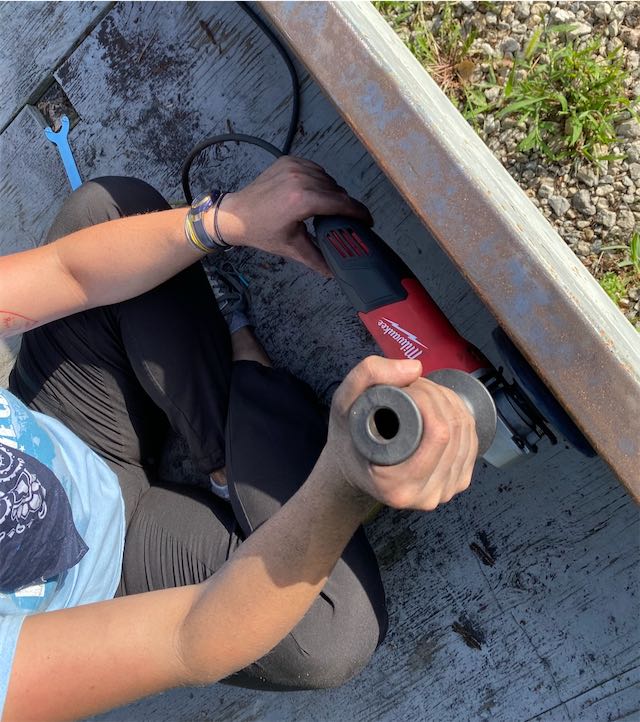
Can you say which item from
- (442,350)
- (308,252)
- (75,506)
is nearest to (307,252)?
(308,252)

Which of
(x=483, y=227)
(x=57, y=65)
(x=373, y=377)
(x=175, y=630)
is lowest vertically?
(x=175, y=630)

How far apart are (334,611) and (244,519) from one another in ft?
0.86

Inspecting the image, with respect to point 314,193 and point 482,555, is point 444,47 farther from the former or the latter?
point 482,555

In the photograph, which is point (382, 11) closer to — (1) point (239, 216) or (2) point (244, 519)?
(1) point (239, 216)

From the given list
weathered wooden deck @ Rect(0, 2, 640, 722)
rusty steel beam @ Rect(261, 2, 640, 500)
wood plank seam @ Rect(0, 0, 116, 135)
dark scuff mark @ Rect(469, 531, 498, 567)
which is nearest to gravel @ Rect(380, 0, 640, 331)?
weathered wooden deck @ Rect(0, 2, 640, 722)

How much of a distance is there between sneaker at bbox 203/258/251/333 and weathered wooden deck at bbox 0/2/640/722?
0.04 metres

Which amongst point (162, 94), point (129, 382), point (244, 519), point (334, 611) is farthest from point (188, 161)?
point (334, 611)

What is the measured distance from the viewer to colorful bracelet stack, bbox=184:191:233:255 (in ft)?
4.32

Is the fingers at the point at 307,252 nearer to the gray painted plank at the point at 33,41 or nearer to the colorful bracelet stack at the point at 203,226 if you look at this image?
the colorful bracelet stack at the point at 203,226

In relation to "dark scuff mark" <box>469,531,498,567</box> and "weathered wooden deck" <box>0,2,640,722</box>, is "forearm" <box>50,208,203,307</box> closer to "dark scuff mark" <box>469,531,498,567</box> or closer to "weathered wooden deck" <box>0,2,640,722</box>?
"weathered wooden deck" <box>0,2,640,722</box>

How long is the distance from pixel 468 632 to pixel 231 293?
1.00 meters

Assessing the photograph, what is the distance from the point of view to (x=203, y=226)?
4.32 feet

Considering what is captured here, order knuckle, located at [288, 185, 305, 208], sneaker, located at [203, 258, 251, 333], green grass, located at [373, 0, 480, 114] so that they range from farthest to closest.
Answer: sneaker, located at [203, 258, 251, 333], green grass, located at [373, 0, 480, 114], knuckle, located at [288, 185, 305, 208]

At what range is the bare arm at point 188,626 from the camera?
0.94m
